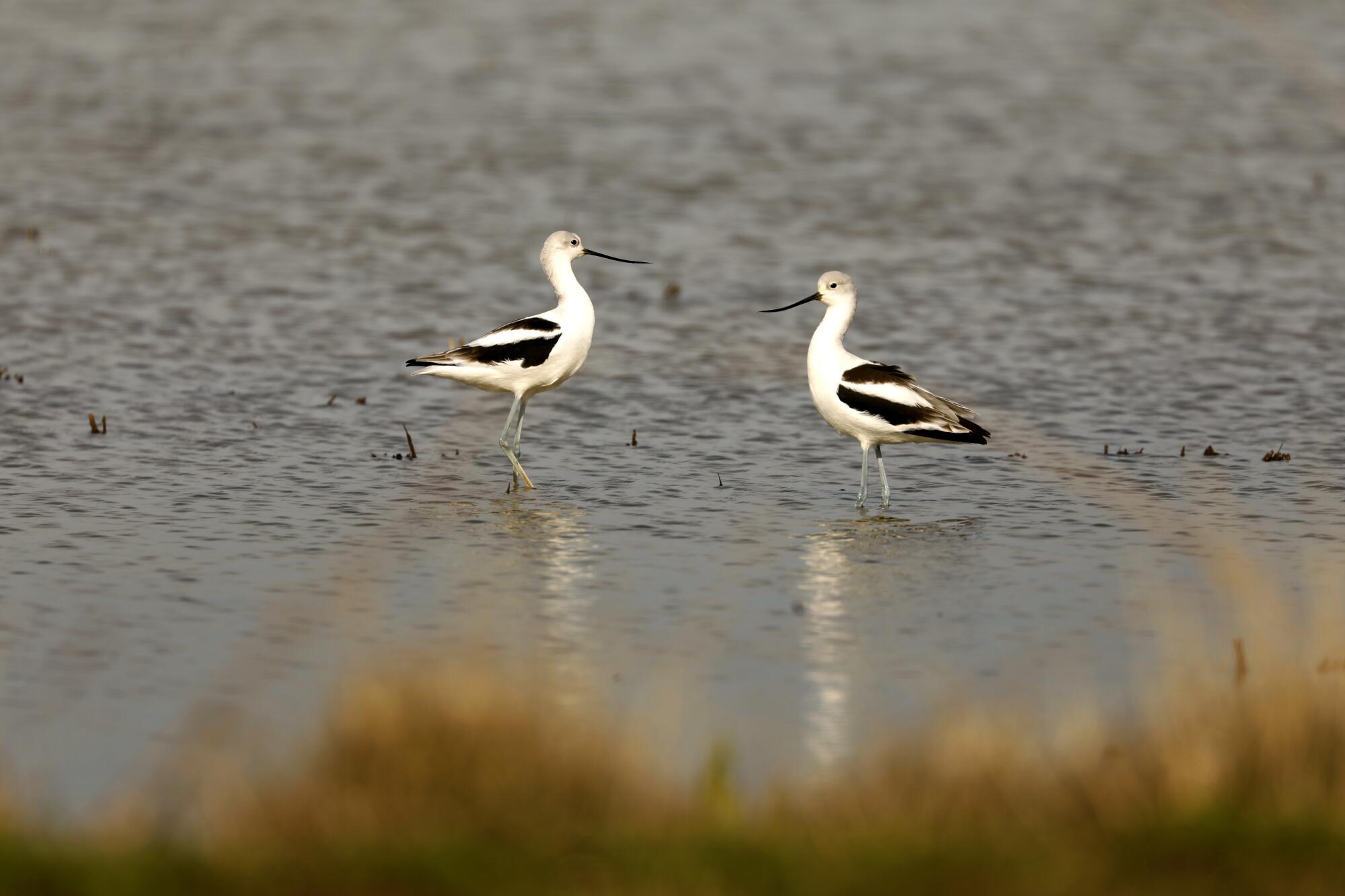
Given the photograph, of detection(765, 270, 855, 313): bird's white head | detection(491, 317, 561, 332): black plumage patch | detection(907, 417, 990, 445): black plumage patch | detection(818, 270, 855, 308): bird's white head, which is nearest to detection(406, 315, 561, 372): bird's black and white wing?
detection(491, 317, 561, 332): black plumage patch

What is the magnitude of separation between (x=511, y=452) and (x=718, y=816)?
→ 23.3 ft

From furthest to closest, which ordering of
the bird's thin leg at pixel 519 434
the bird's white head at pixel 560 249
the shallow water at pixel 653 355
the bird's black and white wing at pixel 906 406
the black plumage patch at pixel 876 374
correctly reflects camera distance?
the bird's white head at pixel 560 249 < the bird's thin leg at pixel 519 434 < the black plumage patch at pixel 876 374 < the bird's black and white wing at pixel 906 406 < the shallow water at pixel 653 355

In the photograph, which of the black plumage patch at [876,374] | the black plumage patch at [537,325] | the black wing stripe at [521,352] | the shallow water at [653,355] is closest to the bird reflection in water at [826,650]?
the shallow water at [653,355]

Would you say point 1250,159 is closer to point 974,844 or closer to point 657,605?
point 657,605

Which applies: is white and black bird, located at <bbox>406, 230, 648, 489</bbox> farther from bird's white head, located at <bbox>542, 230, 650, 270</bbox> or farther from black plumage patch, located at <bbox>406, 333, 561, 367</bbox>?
bird's white head, located at <bbox>542, 230, 650, 270</bbox>

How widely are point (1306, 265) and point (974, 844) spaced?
14.7m

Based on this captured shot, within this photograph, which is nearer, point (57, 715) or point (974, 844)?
point (974, 844)

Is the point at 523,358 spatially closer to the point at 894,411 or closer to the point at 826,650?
the point at 894,411

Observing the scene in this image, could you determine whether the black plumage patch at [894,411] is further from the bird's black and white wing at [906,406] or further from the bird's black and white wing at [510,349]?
the bird's black and white wing at [510,349]

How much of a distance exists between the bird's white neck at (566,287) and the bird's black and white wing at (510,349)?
0.23 m

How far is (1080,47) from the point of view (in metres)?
32.7

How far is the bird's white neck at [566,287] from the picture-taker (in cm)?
1354

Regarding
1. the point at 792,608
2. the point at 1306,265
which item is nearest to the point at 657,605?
the point at 792,608

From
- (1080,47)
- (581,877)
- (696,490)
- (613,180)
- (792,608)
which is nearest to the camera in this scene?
(581,877)
